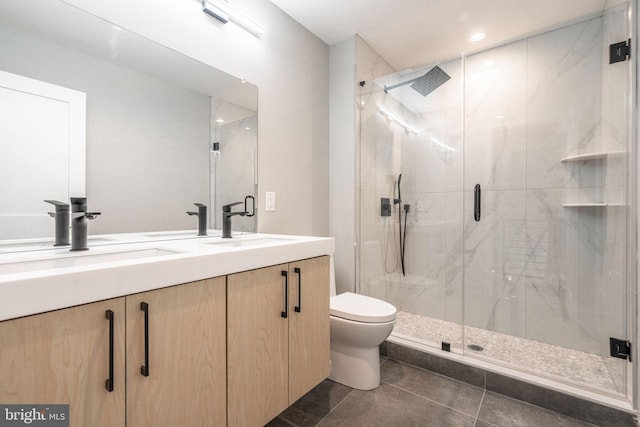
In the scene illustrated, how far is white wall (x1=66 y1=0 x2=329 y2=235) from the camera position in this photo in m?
1.40

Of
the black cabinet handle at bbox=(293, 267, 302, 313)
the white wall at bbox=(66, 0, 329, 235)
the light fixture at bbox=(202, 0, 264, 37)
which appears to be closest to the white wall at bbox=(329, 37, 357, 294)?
the white wall at bbox=(66, 0, 329, 235)

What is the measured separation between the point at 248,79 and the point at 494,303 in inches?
96.1

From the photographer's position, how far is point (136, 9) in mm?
1312

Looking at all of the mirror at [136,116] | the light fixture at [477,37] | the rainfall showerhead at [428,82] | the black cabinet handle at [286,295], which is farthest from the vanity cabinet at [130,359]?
the light fixture at [477,37]

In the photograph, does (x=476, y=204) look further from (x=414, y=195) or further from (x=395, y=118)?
(x=395, y=118)

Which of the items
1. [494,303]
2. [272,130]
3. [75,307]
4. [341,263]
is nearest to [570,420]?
[494,303]

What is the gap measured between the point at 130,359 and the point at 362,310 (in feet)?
4.04

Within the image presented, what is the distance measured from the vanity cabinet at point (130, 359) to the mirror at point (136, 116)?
0.62m

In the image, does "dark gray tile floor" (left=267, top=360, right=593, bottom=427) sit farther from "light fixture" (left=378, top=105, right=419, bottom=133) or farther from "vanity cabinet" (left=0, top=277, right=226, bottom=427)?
"light fixture" (left=378, top=105, right=419, bottom=133)

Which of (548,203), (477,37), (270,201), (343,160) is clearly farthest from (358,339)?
(477,37)

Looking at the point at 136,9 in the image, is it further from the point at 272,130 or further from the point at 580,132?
the point at 580,132

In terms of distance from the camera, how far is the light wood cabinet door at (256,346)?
101 centimetres

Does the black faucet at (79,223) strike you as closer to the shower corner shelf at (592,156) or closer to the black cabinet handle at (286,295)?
the black cabinet handle at (286,295)

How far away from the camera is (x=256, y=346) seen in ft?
3.58
